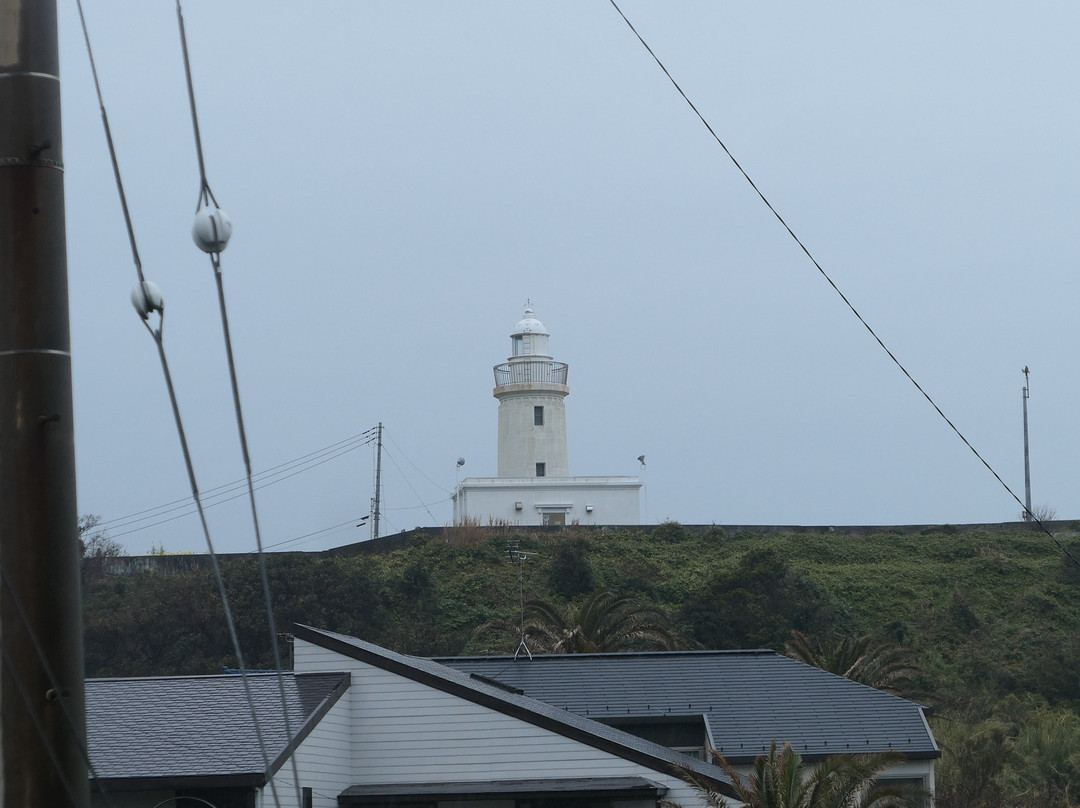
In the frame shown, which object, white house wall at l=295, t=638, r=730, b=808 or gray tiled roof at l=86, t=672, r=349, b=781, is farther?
white house wall at l=295, t=638, r=730, b=808

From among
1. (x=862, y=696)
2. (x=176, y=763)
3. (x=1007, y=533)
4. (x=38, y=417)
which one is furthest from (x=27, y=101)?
(x=1007, y=533)

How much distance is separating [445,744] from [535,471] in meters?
49.8

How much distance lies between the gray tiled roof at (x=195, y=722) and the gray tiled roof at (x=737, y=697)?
798cm

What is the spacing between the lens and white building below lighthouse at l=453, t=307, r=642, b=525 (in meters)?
65.1

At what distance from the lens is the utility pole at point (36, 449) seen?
4969mm

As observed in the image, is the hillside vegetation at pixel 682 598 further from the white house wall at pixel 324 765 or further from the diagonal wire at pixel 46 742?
the diagonal wire at pixel 46 742

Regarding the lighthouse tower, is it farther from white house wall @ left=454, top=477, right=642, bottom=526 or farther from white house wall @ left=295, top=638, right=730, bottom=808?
white house wall @ left=295, top=638, right=730, bottom=808

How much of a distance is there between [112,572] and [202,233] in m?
60.2

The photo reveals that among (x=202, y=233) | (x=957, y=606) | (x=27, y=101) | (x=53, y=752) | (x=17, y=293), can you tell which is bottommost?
(x=957, y=606)

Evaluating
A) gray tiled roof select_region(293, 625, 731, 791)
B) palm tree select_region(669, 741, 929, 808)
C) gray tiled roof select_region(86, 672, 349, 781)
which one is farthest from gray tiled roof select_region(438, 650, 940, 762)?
gray tiled roof select_region(86, 672, 349, 781)

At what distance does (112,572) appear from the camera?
6234cm

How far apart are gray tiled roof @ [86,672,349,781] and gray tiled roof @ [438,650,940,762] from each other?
7977 millimetres

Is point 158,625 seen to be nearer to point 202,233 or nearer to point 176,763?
point 176,763

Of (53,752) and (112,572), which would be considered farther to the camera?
(112,572)
